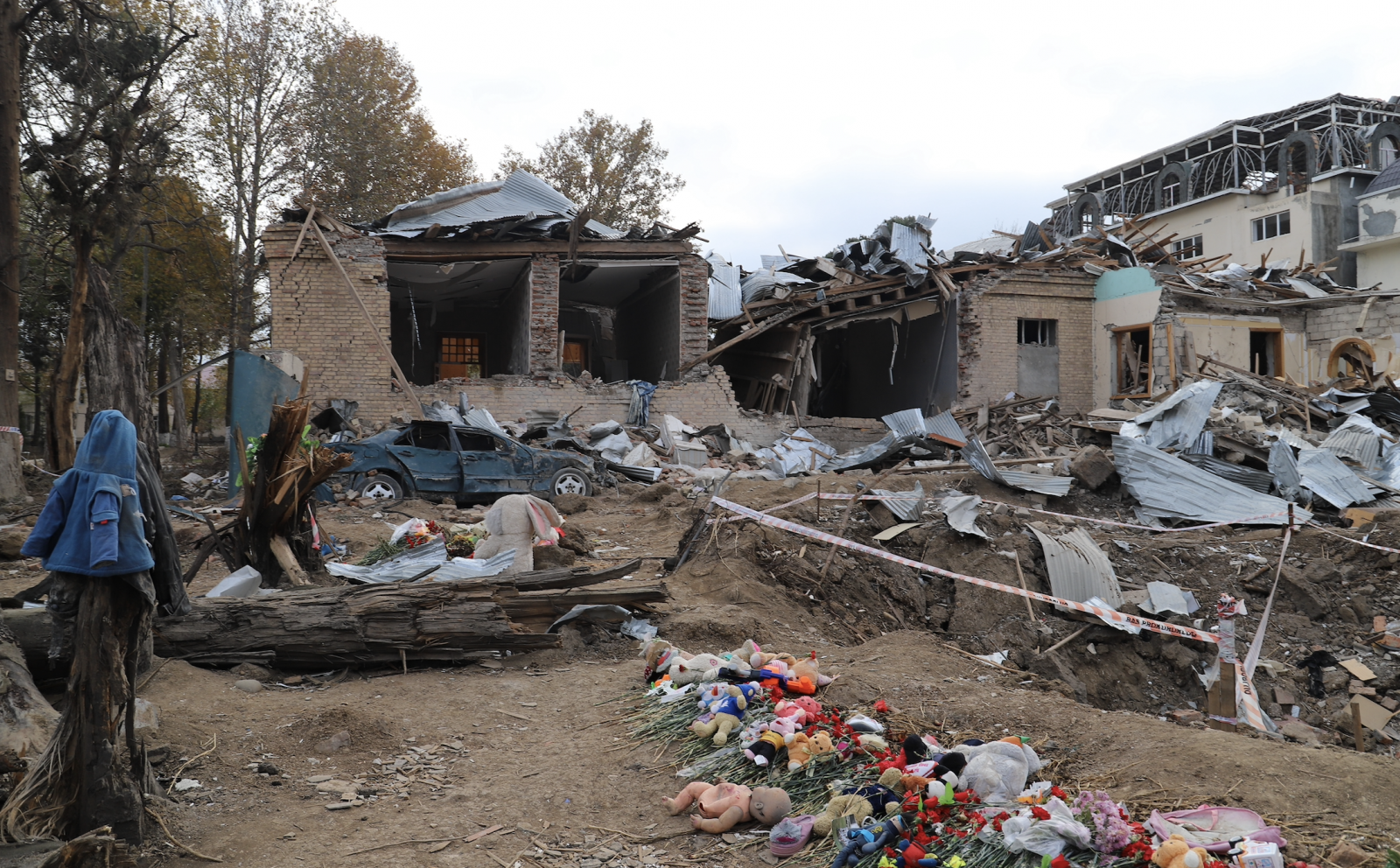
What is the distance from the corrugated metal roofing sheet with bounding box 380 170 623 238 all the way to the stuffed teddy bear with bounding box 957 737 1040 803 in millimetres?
15337

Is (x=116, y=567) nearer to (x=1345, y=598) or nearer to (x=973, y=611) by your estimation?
(x=973, y=611)

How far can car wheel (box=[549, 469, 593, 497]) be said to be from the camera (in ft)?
46.5

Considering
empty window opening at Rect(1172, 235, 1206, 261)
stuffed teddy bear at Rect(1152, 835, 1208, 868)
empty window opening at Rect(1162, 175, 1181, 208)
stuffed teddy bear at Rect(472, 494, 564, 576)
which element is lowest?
stuffed teddy bear at Rect(1152, 835, 1208, 868)

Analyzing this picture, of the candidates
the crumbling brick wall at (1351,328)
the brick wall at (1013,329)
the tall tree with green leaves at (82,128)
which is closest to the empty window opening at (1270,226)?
the crumbling brick wall at (1351,328)

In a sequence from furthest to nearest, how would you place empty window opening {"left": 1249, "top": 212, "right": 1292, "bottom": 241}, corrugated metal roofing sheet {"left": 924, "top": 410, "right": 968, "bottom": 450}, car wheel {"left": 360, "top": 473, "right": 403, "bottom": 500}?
empty window opening {"left": 1249, "top": 212, "right": 1292, "bottom": 241} < corrugated metal roofing sheet {"left": 924, "top": 410, "right": 968, "bottom": 450} < car wheel {"left": 360, "top": 473, "right": 403, "bottom": 500}

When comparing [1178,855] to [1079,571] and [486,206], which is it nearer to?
[1079,571]

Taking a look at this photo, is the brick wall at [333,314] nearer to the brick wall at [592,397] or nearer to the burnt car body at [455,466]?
the brick wall at [592,397]

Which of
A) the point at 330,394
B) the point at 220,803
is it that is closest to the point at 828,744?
the point at 220,803

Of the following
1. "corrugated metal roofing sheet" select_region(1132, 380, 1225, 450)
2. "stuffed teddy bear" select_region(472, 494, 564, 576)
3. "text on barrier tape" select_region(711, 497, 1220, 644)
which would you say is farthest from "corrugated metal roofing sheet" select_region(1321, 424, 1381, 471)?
"stuffed teddy bear" select_region(472, 494, 564, 576)

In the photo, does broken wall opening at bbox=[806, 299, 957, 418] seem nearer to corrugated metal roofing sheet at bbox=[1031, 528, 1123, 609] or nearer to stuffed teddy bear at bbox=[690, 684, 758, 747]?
corrugated metal roofing sheet at bbox=[1031, 528, 1123, 609]

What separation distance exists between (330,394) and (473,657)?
12.1 meters

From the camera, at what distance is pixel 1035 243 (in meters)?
23.9

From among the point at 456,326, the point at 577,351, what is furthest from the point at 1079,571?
the point at 456,326

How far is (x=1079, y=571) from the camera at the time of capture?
8.97 m
